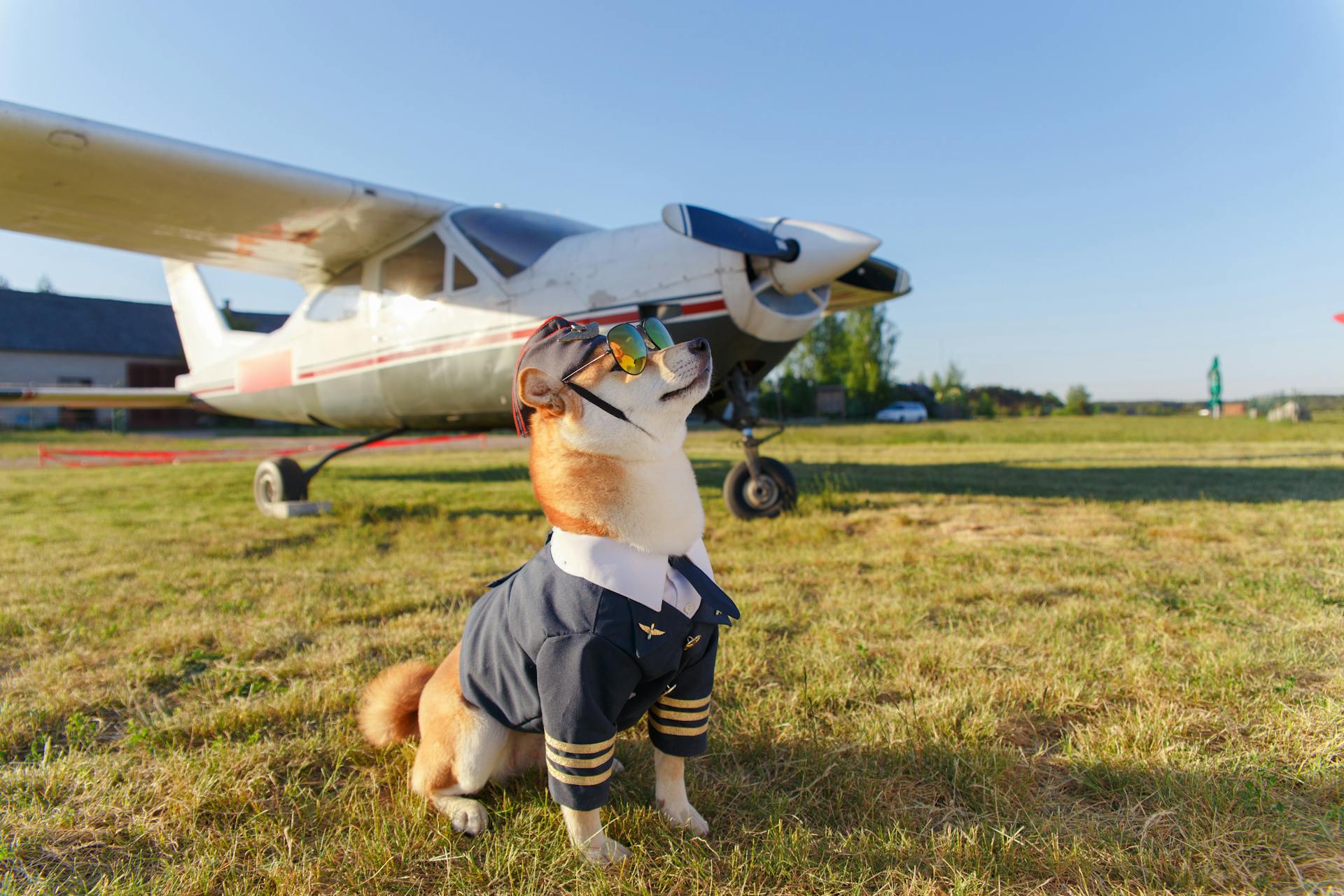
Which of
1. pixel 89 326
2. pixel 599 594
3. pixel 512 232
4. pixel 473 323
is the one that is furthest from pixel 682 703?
pixel 89 326

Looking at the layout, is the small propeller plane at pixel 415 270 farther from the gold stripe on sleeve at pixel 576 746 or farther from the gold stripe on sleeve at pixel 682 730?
the gold stripe on sleeve at pixel 576 746

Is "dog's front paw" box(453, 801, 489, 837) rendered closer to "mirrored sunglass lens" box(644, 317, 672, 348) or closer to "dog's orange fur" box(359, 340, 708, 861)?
"dog's orange fur" box(359, 340, 708, 861)

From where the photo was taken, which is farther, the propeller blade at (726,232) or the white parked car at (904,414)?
the white parked car at (904,414)

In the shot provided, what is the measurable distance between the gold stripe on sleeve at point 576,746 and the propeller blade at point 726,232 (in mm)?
3442

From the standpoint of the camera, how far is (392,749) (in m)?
1.97

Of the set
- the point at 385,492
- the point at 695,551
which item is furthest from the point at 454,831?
the point at 385,492

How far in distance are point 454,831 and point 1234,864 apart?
67.6 inches

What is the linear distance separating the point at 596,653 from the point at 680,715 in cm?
33

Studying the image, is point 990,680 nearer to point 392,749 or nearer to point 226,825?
point 392,749

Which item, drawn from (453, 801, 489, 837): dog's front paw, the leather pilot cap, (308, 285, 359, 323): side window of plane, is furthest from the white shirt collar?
(308, 285, 359, 323): side window of plane

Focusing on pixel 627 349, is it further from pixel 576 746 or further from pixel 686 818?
pixel 686 818

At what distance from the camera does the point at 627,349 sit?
140 centimetres

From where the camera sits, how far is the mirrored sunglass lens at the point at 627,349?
1.39 metres

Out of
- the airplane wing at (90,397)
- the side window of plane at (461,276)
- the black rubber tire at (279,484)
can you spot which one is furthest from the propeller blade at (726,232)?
the airplane wing at (90,397)
